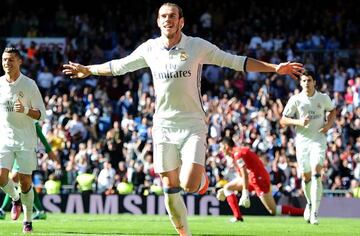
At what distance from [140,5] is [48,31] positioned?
404cm

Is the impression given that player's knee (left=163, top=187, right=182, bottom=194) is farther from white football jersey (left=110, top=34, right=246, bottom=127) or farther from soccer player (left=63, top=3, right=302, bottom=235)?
white football jersey (left=110, top=34, right=246, bottom=127)

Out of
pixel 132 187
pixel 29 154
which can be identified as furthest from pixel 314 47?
pixel 29 154

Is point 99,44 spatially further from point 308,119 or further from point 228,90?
point 308,119

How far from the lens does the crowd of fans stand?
2884 centimetres

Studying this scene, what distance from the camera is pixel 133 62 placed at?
12.7 metres

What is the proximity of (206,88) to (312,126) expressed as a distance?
15.0 meters

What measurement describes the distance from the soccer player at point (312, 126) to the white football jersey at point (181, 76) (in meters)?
6.95

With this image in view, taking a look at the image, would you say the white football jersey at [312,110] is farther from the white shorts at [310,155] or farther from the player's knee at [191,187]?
the player's knee at [191,187]

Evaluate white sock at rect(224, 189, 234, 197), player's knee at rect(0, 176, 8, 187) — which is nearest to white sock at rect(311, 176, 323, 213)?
white sock at rect(224, 189, 234, 197)

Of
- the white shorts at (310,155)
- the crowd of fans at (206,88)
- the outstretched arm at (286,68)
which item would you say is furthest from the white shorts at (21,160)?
the crowd of fans at (206,88)

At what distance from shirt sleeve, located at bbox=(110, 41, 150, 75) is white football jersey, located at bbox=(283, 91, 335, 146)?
727 centimetres

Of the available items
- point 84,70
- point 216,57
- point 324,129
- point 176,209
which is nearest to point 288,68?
point 216,57

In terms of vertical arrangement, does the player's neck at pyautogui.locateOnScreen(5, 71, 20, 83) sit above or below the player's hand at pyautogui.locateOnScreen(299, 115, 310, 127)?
above

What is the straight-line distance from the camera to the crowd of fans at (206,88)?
1136 inches
